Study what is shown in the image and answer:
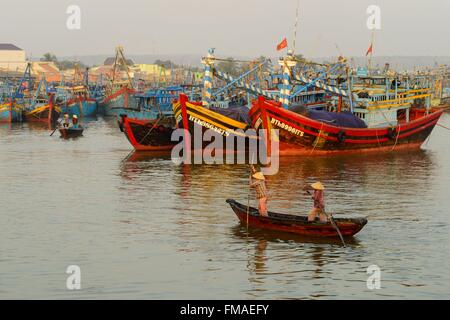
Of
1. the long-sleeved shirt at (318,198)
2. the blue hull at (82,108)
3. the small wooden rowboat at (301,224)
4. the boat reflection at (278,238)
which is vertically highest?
the long-sleeved shirt at (318,198)

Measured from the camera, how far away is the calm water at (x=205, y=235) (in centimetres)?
2127

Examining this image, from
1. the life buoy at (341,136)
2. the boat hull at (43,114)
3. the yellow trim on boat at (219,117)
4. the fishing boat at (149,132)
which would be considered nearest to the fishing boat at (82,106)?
the boat hull at (43,114)

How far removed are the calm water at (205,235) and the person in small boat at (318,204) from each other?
81 cm

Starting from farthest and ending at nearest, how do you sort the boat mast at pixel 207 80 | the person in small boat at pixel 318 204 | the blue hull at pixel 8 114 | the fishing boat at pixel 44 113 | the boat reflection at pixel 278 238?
the fishing boat at pixel 44 113
the blue hull at pixel 8 114
the boat mast at pixel 207 80
the boat reflection at pixel 278 238
the person in small boat at pixel 318 204

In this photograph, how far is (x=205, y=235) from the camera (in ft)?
88.0

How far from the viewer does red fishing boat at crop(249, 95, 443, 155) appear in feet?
151

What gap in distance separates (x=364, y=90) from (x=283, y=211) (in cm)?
2437

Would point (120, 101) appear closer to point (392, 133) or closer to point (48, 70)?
point (392, 133)

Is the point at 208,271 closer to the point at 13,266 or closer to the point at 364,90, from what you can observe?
the point at 13,266

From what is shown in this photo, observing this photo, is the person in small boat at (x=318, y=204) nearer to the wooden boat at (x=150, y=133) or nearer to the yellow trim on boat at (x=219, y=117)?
the yellow trim on boat at (x=219, y=117)

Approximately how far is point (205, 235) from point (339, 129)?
22.7 m

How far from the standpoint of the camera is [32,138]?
6744 cm

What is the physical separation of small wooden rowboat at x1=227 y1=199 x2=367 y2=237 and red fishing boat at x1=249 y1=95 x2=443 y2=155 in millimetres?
18691

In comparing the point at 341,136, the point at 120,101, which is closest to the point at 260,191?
the point at 341,136
